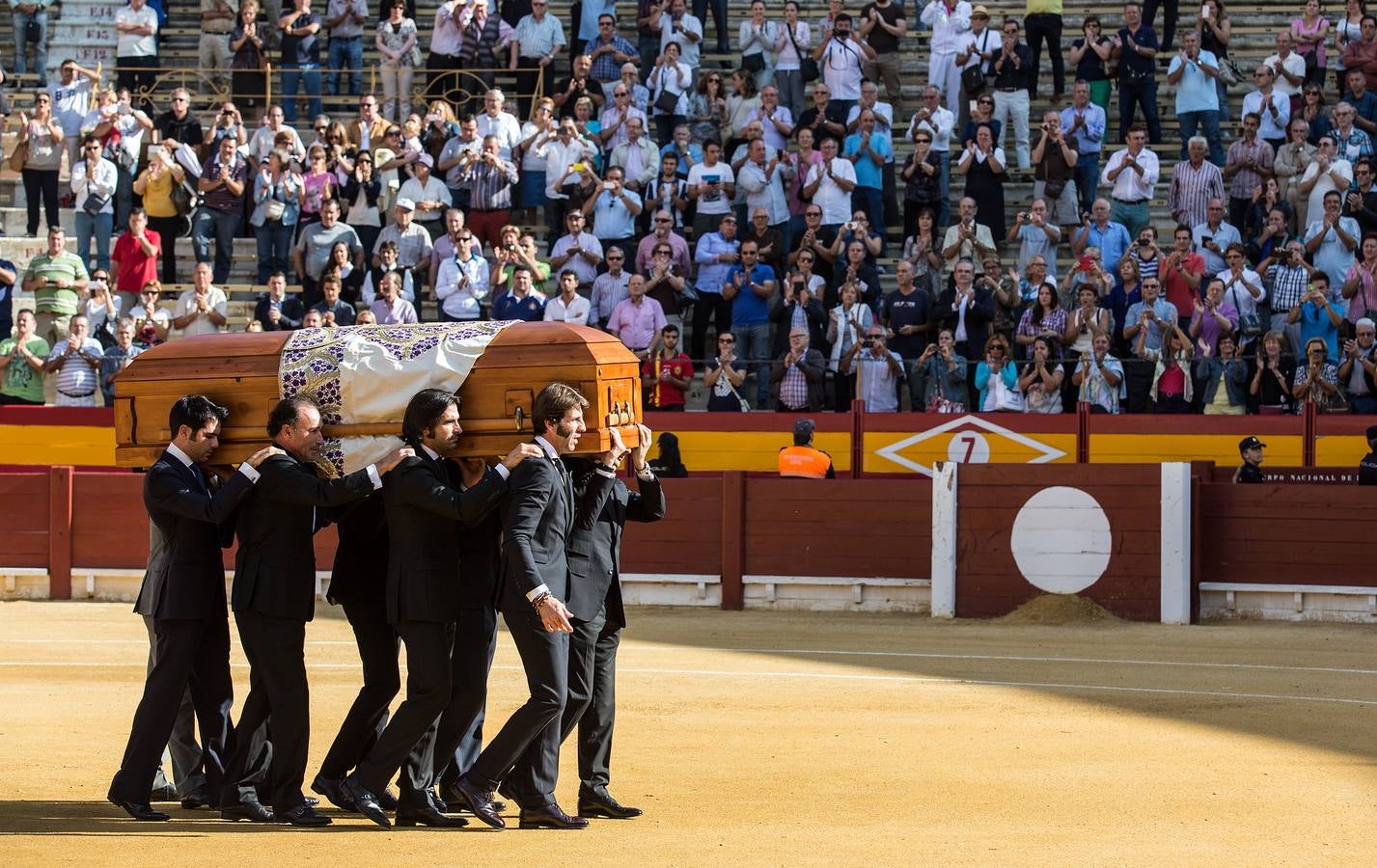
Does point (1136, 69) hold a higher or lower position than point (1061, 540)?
higher

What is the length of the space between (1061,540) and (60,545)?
8.20 meters

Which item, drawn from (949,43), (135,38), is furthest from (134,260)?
(949,43)

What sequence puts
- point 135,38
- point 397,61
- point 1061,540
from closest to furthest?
point 1061,540 < point 397,61 < point 135,38

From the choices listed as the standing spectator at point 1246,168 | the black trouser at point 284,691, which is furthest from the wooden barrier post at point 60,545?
the standing spectator at point 1246,168

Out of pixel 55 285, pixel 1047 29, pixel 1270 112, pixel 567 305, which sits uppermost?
pixel 1047 29

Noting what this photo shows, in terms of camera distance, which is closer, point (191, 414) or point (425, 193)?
point (191, 414)

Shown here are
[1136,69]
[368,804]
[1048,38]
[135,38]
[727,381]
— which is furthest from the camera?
[135,38]

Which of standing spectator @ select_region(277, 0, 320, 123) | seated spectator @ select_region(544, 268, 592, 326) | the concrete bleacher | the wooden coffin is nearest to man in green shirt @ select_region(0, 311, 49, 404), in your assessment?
the concrete bleacher

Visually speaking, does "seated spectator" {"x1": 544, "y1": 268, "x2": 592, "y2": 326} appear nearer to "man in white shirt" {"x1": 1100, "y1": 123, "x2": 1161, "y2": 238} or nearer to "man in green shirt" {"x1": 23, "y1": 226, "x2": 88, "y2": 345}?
"man in green shirt" {"x1": 23, "y1": 226, "x2": 88, "y2": 345}

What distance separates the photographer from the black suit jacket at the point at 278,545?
7.24 meters

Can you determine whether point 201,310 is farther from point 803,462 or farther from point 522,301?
point 803,462

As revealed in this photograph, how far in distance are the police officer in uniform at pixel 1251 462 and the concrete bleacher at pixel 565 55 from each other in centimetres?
471

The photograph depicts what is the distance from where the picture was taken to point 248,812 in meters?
7.46

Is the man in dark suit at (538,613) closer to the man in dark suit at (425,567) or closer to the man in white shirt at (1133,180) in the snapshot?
the man in dark suit at (425,567)
